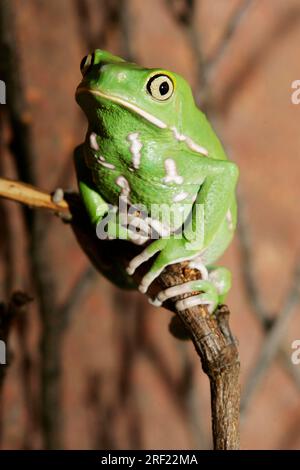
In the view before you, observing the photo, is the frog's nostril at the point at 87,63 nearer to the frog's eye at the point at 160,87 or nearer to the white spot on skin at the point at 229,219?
the frog's eye at the point at 160,87

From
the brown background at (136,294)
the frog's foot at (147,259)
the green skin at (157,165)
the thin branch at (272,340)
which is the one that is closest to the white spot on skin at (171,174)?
the green skin at (157,165)

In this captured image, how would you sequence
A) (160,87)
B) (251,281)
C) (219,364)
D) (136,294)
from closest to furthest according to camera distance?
(219,364) → (160,87) → (251,281) → (136,294)

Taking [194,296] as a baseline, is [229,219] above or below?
above

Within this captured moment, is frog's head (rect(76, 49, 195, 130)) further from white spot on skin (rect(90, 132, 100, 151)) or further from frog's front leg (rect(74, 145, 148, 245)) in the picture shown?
frog's front leg (rect(74, 145, 148, 245))

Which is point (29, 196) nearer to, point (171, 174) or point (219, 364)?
point (171, 174)

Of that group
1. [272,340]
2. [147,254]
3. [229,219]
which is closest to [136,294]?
[272,340]

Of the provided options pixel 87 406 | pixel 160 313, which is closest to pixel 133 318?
pixel 160 313
